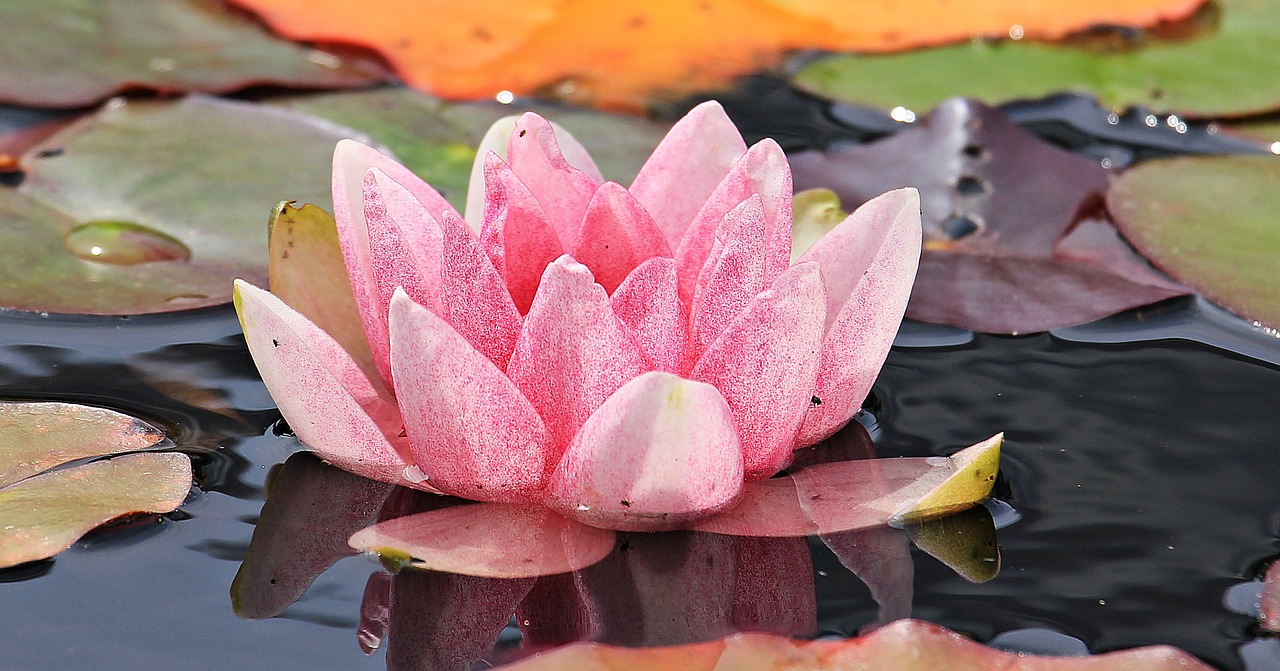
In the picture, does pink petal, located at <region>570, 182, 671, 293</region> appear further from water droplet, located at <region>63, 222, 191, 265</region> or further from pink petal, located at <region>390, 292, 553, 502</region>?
water droplet, located at <region>63, 222, 191, 265</region>

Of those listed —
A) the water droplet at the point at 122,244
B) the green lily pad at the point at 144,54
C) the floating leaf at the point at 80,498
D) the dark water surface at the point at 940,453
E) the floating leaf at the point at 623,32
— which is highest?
the green lily pad at the point at 144,54

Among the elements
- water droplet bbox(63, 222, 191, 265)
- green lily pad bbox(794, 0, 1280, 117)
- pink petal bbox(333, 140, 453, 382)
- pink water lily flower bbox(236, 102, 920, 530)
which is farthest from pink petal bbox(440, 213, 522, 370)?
green lily pad bbox(794, 0, 1280, 117)

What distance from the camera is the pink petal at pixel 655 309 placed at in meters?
1.23

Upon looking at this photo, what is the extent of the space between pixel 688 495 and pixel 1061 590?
0.43 meters

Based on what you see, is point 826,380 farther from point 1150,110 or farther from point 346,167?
point 1150,110

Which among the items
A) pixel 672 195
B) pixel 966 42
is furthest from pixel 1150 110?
pixel 672 195

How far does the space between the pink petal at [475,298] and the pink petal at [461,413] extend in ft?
0.26

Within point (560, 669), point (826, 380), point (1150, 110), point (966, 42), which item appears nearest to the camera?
point (560, 669)

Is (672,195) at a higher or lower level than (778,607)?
higher

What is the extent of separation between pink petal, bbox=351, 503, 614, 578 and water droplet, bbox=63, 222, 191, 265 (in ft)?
2.63

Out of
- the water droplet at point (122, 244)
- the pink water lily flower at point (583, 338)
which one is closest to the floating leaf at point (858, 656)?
the pink water lily flower at point (583, 338)

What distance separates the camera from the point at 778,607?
1.24 meters

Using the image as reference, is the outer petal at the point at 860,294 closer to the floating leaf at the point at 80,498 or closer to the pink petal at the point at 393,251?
the pink petal at the point at 393,251

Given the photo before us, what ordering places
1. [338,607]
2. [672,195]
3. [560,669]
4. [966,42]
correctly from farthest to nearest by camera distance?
1. [966,42]
2. [672,195]
3. [338,607]
4. [560,669]
